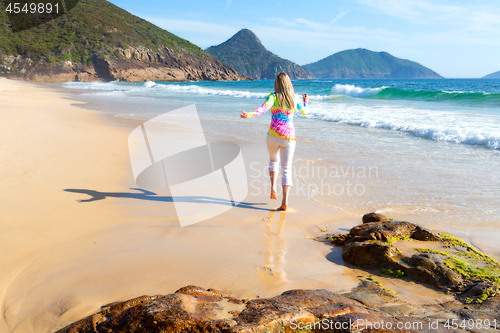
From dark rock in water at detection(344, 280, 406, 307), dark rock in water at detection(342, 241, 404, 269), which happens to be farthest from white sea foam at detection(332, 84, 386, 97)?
dark rock in water at detection(344, 280, 406, 307)

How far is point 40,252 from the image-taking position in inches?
112

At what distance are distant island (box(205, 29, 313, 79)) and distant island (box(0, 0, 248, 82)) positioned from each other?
56.6 m

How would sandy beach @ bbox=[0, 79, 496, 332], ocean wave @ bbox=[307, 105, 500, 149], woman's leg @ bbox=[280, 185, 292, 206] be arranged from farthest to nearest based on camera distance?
ocean wave @ bbox=[307, 105, 500, 149] → woman's leg @ bbox=[280, 185, 292, 206] → sandy beach @ bbox=[0, 79, 496, 332]

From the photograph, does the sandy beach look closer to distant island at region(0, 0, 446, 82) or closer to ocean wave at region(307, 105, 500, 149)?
ocean wave at region(307, 105, 500, 149)

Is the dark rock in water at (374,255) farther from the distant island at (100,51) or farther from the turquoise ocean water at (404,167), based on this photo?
the distant island at (100,51)

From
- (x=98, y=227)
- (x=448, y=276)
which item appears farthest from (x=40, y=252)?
(x=448, y=276)

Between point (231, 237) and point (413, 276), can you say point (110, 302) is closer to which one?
point (231, 237)

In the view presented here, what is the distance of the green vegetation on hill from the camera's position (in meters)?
61.0

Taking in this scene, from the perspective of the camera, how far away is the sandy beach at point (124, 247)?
2.31 m

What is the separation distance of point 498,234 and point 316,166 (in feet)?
10.9

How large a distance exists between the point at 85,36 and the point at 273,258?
274ft

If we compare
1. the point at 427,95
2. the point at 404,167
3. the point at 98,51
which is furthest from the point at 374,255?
the point at 98,51

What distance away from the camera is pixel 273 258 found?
9.70 feet

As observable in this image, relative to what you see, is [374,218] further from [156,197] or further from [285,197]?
[156,197]
